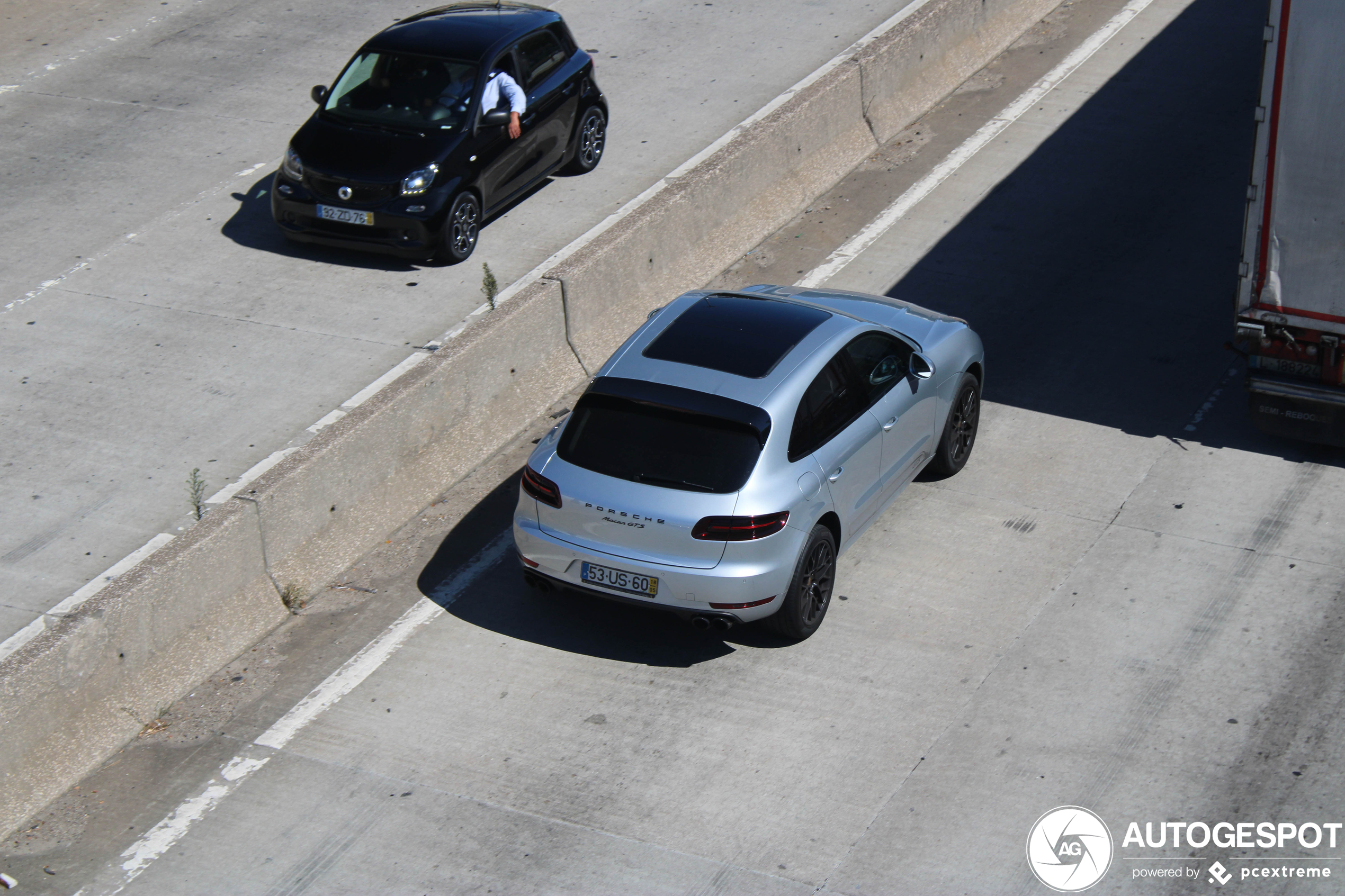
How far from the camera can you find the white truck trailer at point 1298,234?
28.6 feet

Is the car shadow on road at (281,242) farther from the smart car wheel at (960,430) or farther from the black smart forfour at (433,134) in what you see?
the smart car wheel at (960,430)

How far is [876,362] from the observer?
29.5 feet

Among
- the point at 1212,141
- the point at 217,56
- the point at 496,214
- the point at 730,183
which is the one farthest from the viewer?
the point at 217,56

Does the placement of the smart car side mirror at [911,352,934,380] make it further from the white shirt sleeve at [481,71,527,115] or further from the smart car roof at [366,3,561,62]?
the smart car roof at [366,3,561,62]

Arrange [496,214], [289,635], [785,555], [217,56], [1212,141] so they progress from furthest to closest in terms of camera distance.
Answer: [217,56]
[1212,141]
[496,214]
[289,635]
[785,555]

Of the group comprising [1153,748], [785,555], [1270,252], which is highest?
[1270,252]

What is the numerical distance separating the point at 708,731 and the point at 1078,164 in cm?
916

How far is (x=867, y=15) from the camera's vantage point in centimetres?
1845

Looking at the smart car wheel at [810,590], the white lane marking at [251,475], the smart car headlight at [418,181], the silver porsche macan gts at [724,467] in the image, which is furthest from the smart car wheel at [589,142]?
the smart car wheel at [810,590]

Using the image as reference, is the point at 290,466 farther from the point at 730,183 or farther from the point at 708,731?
the point at 730,183

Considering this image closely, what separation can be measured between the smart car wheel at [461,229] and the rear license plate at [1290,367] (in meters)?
6.79

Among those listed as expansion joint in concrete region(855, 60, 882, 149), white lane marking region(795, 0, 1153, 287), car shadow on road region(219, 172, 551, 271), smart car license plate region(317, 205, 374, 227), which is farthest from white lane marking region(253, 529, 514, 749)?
expansion joint in concrete region(855, 60, 882, 149)

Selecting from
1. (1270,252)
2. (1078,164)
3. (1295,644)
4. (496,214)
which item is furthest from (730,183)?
(1295,644)

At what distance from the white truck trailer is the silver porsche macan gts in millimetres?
2386
